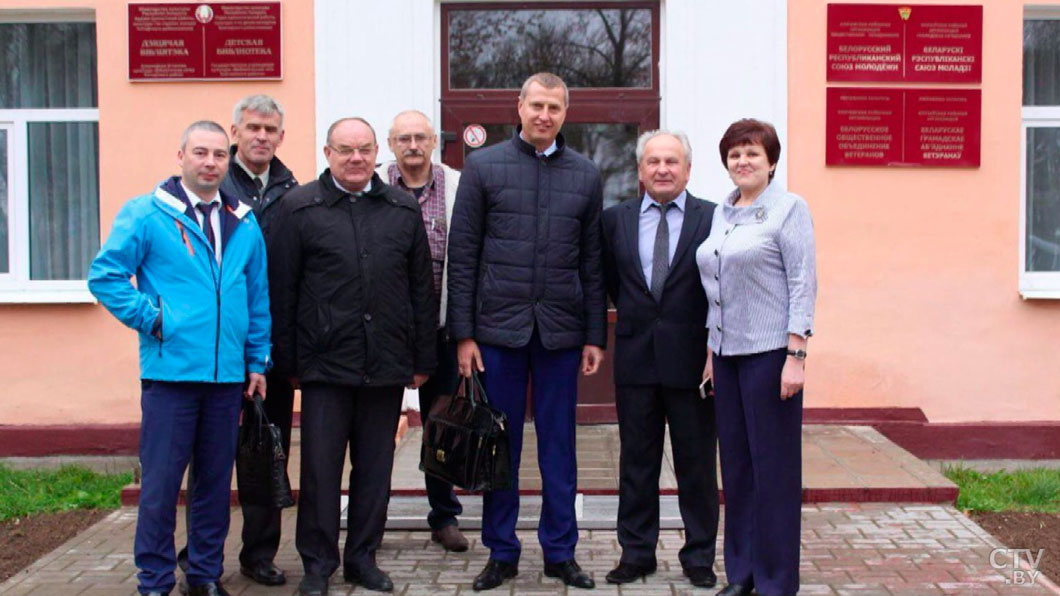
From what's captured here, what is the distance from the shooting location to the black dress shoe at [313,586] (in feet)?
15.6

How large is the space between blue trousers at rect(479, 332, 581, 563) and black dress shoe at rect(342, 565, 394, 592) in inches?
16.9

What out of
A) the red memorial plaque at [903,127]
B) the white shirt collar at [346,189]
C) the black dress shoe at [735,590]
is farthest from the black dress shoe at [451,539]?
the red memorial plaque at [903,127]

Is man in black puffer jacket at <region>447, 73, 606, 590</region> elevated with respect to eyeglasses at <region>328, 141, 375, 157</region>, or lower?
lower

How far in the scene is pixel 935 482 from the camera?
6301mm

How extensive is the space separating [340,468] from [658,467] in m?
1.29

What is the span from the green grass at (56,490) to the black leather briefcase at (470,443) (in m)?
2.68

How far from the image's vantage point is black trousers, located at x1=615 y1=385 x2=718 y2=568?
4.87 m

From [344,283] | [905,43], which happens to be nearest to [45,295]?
[344,283]

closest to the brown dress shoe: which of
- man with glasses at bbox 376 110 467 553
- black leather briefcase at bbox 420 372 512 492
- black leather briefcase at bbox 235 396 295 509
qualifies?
man with glasses at bbox 376 110 467 553

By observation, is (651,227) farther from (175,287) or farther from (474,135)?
(474,135)

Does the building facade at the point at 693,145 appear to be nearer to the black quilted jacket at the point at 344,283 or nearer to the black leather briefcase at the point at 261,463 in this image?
the black quilted jacket at the point at 344,283

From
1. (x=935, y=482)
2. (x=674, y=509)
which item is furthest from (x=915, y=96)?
(x=674, y=509)

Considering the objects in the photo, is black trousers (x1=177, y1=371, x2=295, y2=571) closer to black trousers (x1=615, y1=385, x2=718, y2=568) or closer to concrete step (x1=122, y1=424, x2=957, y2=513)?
→ concrete step (x1=122, y1=424, x2=957, y2=513)

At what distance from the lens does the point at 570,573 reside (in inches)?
192
